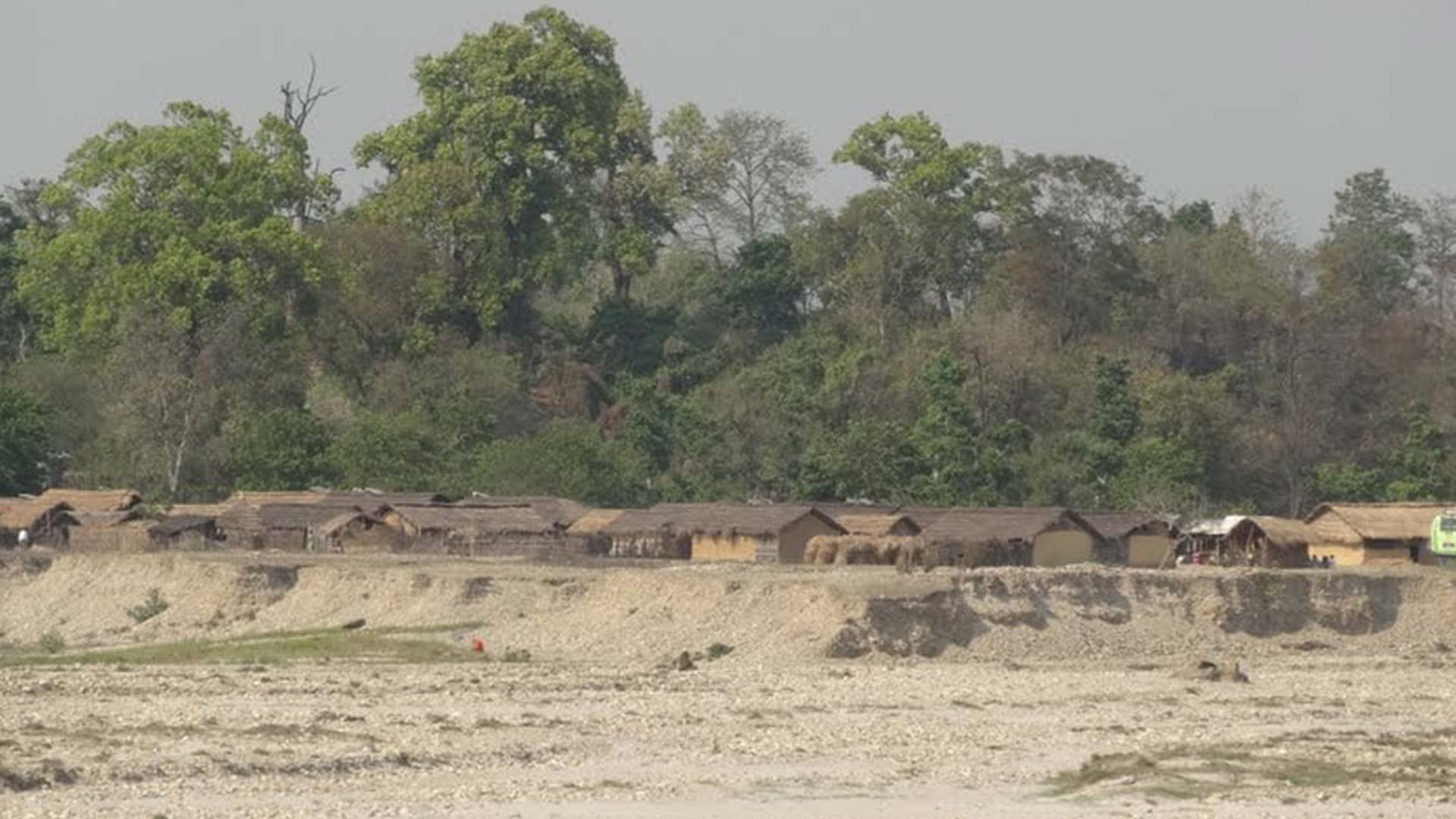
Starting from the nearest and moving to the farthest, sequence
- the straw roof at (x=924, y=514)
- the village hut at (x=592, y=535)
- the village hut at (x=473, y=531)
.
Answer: the straw roof at (x=924, y=514) → the village hut at (x=473, y=531) → the village hut at (x=592, y=535)

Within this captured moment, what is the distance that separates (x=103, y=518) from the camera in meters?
75.2

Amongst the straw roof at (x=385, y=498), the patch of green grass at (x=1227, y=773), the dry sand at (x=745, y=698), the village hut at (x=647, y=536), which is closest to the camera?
the dry sand at (x=745, y=698)

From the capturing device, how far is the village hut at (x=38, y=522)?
7512 cm

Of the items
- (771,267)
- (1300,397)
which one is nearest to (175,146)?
(771,267)

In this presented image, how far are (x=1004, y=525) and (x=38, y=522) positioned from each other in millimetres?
28636

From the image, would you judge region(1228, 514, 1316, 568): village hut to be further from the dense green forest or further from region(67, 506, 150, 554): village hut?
region(67, 506, 150, 554): village hut

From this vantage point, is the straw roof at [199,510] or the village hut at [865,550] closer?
the village hut at [865,550]

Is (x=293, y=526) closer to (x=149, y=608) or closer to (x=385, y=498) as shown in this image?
(x=385, y=498)

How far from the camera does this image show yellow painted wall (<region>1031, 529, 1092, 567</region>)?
6531cm

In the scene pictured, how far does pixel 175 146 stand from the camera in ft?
281

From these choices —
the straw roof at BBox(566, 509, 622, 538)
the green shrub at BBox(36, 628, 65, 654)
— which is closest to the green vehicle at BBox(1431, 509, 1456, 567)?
the straw roof at BBox(566, 509, 622, 538)

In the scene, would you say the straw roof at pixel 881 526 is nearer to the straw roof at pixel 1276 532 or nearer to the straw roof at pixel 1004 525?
the straw roof at pixel 1004 525

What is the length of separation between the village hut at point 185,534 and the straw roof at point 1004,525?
20124mm

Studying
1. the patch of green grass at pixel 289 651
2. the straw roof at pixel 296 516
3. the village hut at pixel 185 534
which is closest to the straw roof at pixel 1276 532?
the patch of green grass at pixel 289 651
